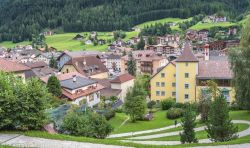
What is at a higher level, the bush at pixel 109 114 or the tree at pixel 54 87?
the tree at pixel 54 87

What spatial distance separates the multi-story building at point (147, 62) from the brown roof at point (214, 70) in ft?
148

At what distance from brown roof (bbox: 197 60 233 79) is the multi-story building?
45127mm

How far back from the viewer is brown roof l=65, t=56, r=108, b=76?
3226 inches

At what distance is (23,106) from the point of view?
2173 cm

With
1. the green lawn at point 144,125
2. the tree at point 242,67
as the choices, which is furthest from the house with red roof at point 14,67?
the tree at point 242,67

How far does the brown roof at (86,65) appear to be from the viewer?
269 feet

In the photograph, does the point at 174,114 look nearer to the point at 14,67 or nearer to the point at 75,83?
the point at 75,83

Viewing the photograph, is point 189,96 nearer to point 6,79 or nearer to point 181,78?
point 181,78

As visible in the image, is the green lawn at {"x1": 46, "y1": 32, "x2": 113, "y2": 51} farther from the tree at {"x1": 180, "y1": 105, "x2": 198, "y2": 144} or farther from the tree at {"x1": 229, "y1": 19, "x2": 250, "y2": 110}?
the tree at {"x1": 180, "y1": 105, "x2": 198, "y2": 144}

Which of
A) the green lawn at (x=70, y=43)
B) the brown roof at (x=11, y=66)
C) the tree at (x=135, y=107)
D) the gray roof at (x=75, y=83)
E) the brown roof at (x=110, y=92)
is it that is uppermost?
the brown roof at (x=11, y=66)

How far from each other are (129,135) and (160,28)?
482ft

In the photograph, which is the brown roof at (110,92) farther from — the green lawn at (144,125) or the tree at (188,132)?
the tree at (188,132)

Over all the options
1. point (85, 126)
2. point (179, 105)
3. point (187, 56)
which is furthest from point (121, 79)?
point (85, 126)

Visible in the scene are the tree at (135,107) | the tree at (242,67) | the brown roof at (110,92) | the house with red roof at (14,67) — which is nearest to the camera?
the tree at (242,67)
